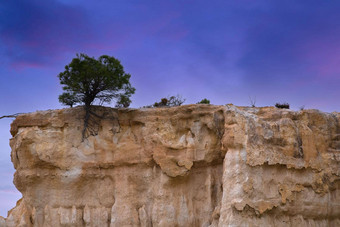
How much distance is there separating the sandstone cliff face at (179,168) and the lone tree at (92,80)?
62 cm

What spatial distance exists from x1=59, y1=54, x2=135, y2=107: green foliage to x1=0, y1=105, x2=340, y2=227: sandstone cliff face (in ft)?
2.23

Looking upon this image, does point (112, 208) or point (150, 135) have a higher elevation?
point (150, 135)

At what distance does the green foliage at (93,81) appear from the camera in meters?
17.8

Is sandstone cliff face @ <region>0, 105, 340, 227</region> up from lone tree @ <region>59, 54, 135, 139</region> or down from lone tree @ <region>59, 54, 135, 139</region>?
down

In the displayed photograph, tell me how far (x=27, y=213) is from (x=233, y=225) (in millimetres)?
8829

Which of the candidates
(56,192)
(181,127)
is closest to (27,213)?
(56,192)

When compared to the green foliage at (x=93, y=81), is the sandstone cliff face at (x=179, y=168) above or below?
below

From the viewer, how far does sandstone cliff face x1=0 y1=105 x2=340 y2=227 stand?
14422 mm

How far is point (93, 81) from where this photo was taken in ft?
59.5

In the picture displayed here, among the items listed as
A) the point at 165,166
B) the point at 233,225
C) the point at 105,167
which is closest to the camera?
the point at 233,225

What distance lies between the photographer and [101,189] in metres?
17.7

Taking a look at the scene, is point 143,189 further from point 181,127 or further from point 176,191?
point 181,127

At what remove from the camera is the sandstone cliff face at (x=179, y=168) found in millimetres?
14422

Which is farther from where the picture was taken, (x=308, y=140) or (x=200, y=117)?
(x=200, y=117)
